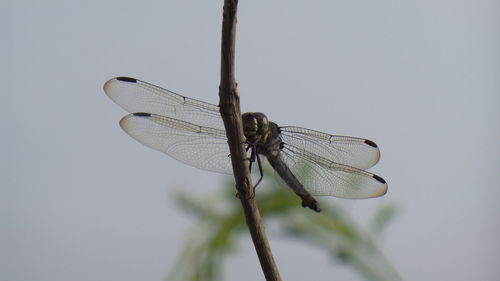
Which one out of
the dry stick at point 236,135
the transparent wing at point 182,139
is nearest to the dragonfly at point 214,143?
the transparent wing at point 182,139

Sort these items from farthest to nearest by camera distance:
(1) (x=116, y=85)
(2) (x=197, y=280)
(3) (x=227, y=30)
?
(2) (x=197, y=280) → (1) (x=116, y=85) → (3) (x=227, y=30)

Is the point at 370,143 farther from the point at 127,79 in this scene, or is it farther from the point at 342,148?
the point at 127,79

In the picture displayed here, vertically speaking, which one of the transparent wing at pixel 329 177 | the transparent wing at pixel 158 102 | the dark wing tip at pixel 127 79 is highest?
the dark wing tip at pixel 127 79

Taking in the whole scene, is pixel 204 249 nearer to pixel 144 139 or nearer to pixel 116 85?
pixel 144 139

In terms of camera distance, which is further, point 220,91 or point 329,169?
point 329,169

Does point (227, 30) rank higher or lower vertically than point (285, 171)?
higher

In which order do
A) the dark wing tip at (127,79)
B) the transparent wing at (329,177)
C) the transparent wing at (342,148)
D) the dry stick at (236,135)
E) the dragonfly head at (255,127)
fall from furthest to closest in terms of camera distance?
1. the transparent wing at (342,148)
2. the transparent wing at (329,177)
3. the dark wing tip at (127,79)
4. the dragonfly head at (255,127)
5. the dry stick at (236,135)

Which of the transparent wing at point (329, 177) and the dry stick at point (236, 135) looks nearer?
the dry stick at point (236, 135)

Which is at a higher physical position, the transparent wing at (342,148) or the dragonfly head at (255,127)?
the dragonfly head at (255,127)

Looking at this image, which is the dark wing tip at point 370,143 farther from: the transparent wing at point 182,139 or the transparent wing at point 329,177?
the transparent wing at point 182,139

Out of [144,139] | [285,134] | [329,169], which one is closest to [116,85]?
[144,139]
